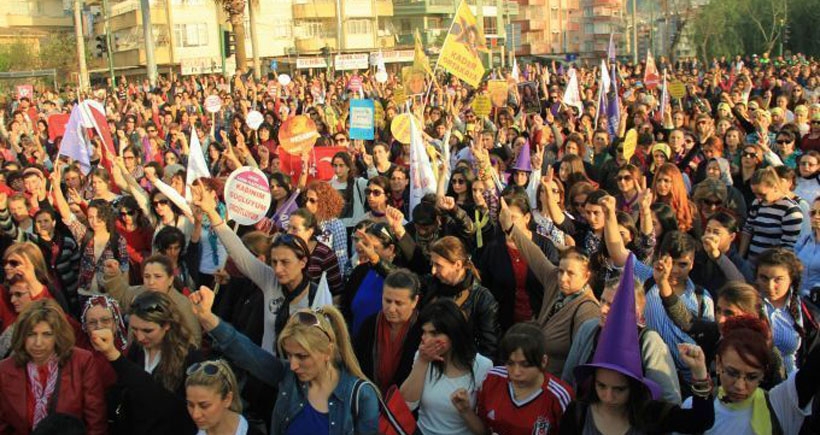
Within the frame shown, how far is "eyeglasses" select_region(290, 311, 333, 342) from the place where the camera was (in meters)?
3.96

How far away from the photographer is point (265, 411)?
15.5 feet

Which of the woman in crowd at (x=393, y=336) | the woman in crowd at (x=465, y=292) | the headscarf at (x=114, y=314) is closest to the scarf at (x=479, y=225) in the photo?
the woman in crowd at (x=465, y=292)

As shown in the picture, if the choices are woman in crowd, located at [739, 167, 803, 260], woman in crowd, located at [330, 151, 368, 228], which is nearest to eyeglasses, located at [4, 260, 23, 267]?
woman in crowd, located at [330, 151, 368, 228]

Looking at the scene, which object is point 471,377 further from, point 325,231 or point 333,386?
point 325,231

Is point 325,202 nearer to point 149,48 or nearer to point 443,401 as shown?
point 443,401

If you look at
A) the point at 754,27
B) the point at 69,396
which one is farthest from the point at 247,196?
the point at 754,27

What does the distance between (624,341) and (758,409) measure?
0.60 m

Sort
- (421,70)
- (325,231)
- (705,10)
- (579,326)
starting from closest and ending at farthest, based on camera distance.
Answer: (579,326) → (325,231) → (421,70) → (705,10)

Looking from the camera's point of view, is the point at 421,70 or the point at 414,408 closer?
the point at 414,408

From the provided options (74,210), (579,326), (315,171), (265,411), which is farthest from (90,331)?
(315,171)

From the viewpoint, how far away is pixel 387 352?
4.63 m

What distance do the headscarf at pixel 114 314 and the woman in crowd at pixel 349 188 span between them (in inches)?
138

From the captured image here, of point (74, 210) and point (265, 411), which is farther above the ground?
point (74, 210)

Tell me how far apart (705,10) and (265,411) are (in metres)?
60.2
